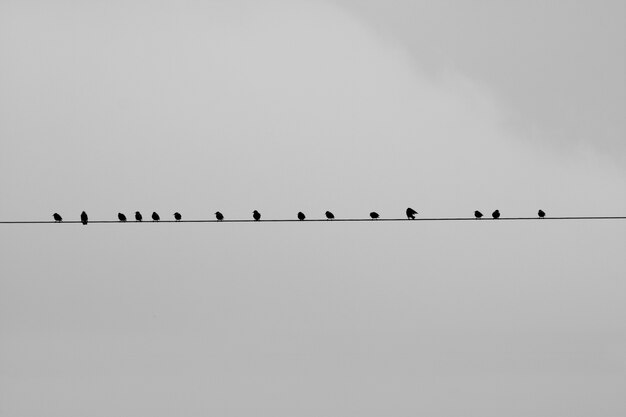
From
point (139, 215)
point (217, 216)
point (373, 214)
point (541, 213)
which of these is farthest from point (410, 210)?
point (139, 215)

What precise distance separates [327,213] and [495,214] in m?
6.68

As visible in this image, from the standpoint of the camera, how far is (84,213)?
38.3 m

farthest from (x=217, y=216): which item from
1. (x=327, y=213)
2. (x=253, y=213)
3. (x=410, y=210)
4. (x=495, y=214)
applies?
(x=495, y=214)

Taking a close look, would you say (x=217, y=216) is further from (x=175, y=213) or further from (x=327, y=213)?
(x=327, y=213)

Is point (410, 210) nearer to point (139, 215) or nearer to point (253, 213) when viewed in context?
point (253, 213)

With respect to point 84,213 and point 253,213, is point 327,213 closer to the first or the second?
point 253,213

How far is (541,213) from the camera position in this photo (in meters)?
38.8

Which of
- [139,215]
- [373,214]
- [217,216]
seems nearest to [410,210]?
[373,214]

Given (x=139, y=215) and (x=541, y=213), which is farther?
(x=139, y=215)

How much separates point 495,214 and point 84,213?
623 inches

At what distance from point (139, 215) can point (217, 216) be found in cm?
306

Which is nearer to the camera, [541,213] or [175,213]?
[541,213]

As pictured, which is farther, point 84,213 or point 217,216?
point 217,216

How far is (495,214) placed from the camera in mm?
42406
